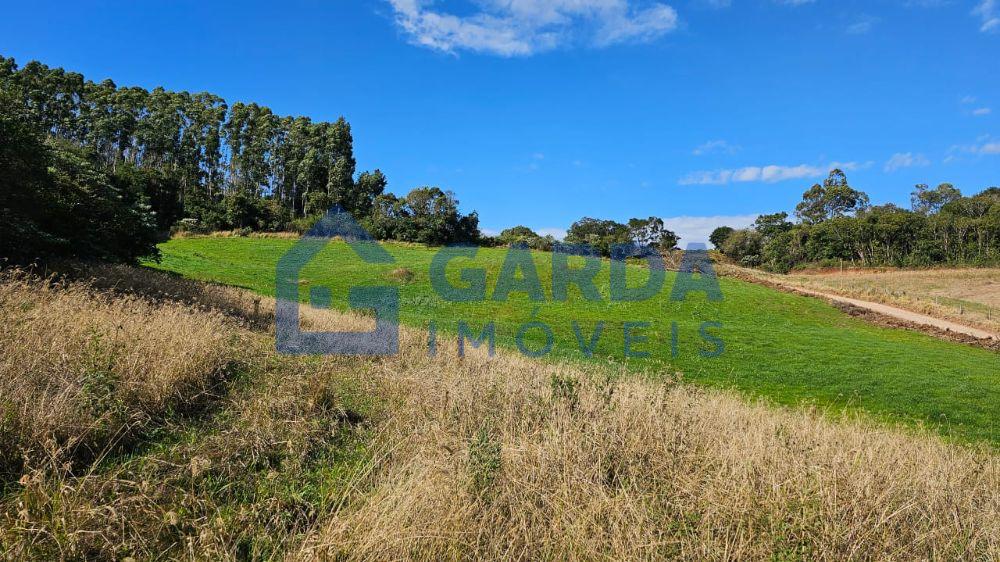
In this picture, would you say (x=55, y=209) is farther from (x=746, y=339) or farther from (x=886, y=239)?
(x=886, y=239)

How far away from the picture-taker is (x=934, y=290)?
130 ft

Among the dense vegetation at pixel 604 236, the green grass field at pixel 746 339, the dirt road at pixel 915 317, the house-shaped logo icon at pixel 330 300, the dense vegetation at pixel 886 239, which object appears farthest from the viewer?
the dense vegetation at pixel 604 236

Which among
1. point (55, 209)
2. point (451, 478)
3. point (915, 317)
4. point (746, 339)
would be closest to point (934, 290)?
point (915, 317)

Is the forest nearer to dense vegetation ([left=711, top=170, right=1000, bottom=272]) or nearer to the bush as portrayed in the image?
dense vegetation ([left=711, top=170, right=1000, bottom=272])

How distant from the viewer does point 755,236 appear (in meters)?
76.6

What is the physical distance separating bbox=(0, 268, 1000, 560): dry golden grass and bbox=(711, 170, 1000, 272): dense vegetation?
214ft

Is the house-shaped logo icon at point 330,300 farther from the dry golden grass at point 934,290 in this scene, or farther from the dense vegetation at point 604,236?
the dry golden grass at point 934,290

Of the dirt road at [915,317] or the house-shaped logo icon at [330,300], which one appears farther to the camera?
the dirt road at [915,317]

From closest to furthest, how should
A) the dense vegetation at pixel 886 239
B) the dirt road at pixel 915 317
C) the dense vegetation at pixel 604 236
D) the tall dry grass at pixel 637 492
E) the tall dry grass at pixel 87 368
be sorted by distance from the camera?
the tall dry grass at pixel 637 492, the tall dry grass at pixel 87 368, the dirt road at pixel 915 317, the dense vegetation at pixel 886 239, the dense vegetation at pixel 604 236

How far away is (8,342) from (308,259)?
33068 millimetres

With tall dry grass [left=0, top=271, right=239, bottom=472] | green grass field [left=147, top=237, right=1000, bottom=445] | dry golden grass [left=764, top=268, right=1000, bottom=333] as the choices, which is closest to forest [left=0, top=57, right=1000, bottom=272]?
dry golden grass [left=764, top=268, right=1000, bottom=333]

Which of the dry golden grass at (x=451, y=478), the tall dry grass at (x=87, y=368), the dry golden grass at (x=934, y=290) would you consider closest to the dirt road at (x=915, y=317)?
the dry golden grass at (x=934, y=290)

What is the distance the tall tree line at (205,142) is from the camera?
63531 millimetres

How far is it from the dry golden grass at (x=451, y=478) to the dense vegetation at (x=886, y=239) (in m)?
65.2
